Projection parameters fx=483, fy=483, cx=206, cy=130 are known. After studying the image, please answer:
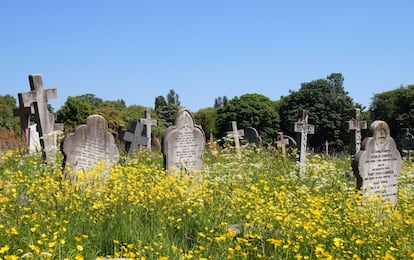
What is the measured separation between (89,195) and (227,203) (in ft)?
6.02

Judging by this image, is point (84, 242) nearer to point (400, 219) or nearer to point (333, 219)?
point (333, 219)

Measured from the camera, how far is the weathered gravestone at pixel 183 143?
1006cm

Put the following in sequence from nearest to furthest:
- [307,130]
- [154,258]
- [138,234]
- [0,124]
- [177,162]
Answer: [154,258] < [138,234] < [177,162] < [307,130] < [0,124]

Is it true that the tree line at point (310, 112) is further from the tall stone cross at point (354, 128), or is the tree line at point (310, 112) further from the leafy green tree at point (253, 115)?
the tall stone cross at point (354, 128)

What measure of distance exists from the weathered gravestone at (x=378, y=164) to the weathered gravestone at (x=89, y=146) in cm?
470

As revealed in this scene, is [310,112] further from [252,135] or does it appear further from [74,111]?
[252,135]

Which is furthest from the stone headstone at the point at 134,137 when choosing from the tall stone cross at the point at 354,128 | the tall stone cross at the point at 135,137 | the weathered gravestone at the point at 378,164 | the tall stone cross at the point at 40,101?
the weathered gravestone at the point at 378,164

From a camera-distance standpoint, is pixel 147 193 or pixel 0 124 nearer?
pixel 147 193

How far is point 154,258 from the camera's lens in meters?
4.76

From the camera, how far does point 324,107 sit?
48.0 metres

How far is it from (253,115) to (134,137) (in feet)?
129

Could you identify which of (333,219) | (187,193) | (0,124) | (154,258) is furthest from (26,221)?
(0,124)

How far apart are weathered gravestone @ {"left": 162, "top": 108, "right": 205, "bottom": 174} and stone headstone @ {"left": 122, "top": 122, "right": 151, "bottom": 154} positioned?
24.5 ft

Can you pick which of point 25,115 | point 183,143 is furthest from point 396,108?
point 183,143
